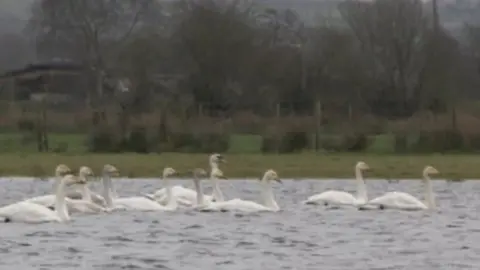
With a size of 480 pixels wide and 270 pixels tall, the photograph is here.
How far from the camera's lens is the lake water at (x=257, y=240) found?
54.7 ft

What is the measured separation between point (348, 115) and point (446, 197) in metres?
14.9

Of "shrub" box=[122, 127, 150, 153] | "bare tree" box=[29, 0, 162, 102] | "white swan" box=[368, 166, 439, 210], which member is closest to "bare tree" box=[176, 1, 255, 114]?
"bare tree" box=[29, 0, 162, 102]

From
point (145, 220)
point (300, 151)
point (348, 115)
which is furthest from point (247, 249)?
point (348, 115)

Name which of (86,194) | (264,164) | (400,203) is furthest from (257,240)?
(264,164)

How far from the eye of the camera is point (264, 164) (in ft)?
115

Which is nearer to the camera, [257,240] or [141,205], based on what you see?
[257,240]

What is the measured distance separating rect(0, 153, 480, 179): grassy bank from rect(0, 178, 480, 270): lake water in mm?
6999

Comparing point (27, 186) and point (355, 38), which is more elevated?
point (355, 38)

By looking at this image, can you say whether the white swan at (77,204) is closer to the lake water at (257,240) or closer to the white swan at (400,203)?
the lake water at (257,240)

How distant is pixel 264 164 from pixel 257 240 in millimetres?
15783

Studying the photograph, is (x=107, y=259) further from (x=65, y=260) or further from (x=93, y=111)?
(x=93, y=111)

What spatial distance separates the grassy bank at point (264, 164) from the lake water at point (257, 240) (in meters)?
7.00

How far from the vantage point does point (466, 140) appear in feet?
129

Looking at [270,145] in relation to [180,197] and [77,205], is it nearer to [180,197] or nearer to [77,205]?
[180,197]
